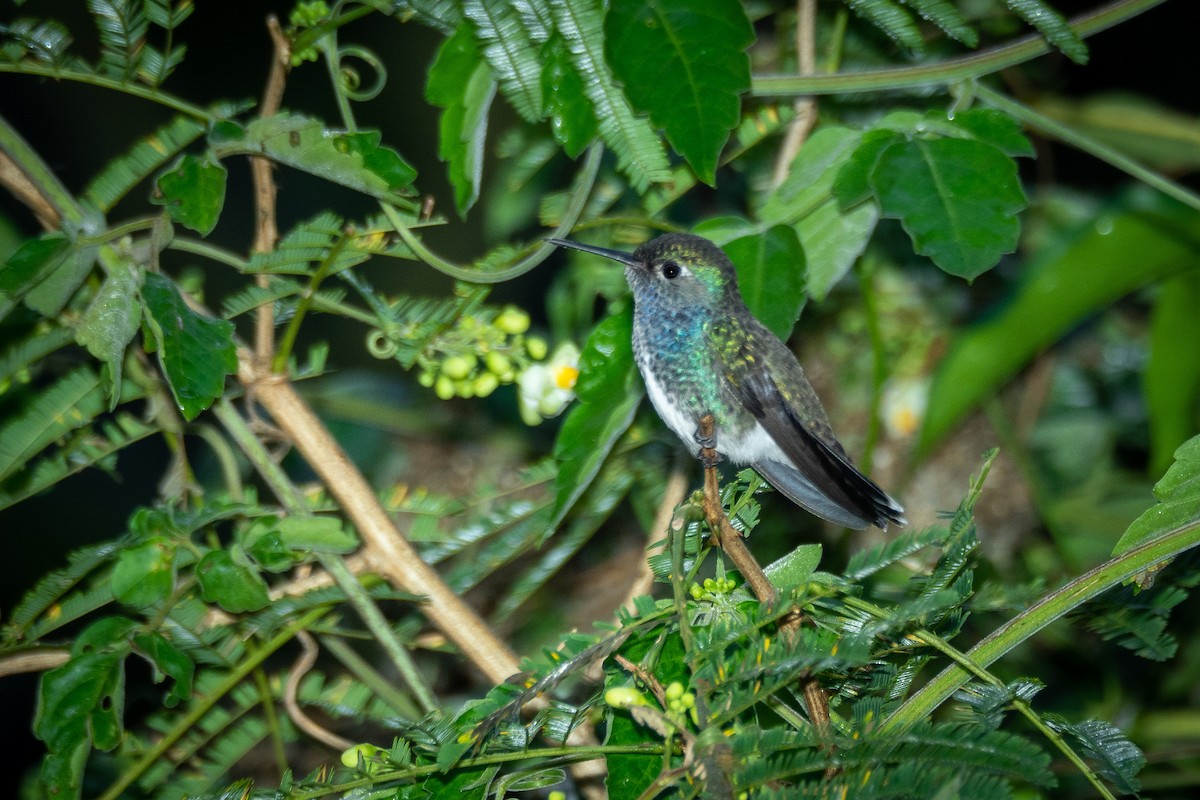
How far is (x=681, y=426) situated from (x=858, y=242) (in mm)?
453

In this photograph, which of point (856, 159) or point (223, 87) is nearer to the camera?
point (856, 159)

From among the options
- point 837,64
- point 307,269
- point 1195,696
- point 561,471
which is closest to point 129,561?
point 307,269

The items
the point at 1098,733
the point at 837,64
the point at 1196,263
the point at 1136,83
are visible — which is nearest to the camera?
the point at 1098,733

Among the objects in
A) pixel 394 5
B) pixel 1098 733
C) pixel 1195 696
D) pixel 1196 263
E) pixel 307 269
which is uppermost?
pixel 394 5

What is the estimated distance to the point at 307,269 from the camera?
1788 millimetres

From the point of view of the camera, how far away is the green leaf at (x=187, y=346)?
1513 millimetres

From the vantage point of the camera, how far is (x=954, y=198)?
5.27 feet

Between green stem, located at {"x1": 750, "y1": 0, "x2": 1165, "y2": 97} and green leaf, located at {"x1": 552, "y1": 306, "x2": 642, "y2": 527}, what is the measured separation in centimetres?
49

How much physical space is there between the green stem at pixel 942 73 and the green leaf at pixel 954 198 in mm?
227

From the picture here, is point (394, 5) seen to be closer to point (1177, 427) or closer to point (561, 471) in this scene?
point (561, 471)

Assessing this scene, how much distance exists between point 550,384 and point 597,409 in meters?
0.42

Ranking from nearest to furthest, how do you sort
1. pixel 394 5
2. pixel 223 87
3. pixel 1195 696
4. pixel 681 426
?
1. pixel 394 5
2. pixel 681 426
3. pixel 1195 696
4. pixel 223 87

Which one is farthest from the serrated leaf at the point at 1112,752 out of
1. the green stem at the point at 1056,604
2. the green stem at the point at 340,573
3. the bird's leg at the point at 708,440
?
the green stem at the point at 340,573

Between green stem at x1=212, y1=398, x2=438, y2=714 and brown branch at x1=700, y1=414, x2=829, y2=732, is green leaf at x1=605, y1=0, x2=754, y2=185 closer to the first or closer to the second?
brown branch at x1=700, y1=414, x2=829, y2=732
